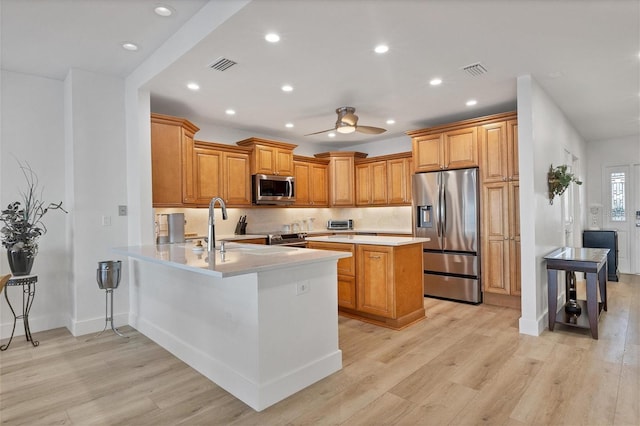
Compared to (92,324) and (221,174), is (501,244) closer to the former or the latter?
(221,174)

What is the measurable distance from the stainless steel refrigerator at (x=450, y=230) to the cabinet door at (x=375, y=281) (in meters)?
1.57

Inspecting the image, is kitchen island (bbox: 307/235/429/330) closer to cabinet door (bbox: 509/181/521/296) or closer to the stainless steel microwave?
cabinet door (bbox: 509/181/521/296)

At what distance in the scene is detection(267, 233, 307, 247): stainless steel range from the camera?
5.34 m

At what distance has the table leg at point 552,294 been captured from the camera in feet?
11.7

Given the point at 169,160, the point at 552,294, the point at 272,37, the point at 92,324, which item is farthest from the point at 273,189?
the point at 552,294

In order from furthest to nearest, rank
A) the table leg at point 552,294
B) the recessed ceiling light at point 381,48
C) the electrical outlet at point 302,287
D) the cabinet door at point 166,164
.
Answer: the cabinet door at point 166,164 → the table leg at point 552,294 → the recessed ceiling light at point 381,48 → the electrical outlet at point 302,287

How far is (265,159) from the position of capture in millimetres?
5652

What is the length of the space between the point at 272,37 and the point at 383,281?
2502 millimetres

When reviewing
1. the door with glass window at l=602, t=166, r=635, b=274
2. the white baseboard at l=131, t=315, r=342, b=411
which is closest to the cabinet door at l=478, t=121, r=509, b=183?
the white baseboard at l=131, t=315, r=342, b=411

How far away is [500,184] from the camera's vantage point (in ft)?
14.8

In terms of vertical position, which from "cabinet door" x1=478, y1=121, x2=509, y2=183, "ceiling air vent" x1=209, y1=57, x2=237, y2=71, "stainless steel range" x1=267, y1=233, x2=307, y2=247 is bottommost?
"stainless steel range" x1=267, y1=233, x2=307, y2=247

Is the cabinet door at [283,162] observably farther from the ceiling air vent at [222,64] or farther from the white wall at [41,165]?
the white wall at [41,165]

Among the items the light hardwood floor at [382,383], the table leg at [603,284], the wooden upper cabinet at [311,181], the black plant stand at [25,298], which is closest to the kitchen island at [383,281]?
the light hardwood floor at [382,383]

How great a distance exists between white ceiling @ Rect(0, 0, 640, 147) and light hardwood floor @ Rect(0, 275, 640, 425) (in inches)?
101
